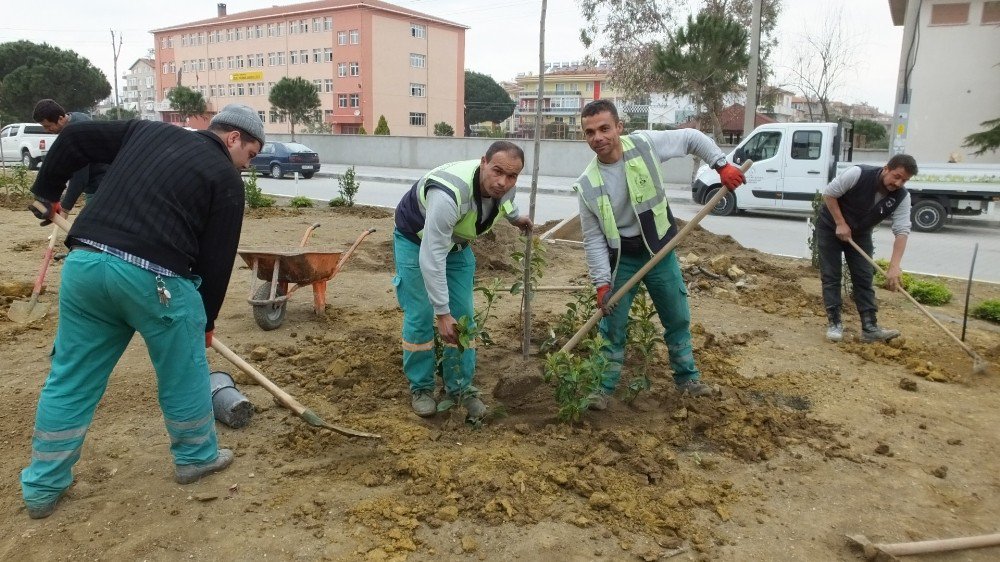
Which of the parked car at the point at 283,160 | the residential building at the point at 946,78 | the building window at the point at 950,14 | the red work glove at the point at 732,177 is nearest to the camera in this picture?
the red work glove at the point at 732,177

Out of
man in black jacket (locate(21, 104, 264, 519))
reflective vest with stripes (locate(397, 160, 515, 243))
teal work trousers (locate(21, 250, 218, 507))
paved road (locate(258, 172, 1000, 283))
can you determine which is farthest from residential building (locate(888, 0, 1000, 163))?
teal work trousers (locate(21, 250, 218, 507))

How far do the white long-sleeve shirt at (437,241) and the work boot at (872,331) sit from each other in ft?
12.3

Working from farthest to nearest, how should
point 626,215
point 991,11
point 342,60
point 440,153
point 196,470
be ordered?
1. point 342,60
2. point 440,153
3. point 991,11
4. point 626,215
5. point 196,470

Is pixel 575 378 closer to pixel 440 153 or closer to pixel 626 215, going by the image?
pixel 626 215

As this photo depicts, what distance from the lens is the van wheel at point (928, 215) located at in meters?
12.2

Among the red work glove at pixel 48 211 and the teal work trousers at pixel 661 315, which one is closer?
the red work glove at pixel 48 211

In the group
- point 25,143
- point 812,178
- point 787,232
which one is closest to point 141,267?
point 787,232

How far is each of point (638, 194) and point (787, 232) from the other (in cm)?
964

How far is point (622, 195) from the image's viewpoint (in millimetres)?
3748

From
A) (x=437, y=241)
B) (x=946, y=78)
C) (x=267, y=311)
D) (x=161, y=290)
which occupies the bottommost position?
(x=267, y=311)

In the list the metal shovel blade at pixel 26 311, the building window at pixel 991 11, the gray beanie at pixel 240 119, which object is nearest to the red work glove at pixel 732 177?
the gray beanie at pixel 240 119

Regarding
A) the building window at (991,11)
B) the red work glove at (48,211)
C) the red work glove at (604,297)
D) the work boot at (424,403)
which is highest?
the building window at (991,11)

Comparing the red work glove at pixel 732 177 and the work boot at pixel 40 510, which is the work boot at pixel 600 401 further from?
the work boot at pixel 40 510

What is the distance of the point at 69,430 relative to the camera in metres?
2.74
